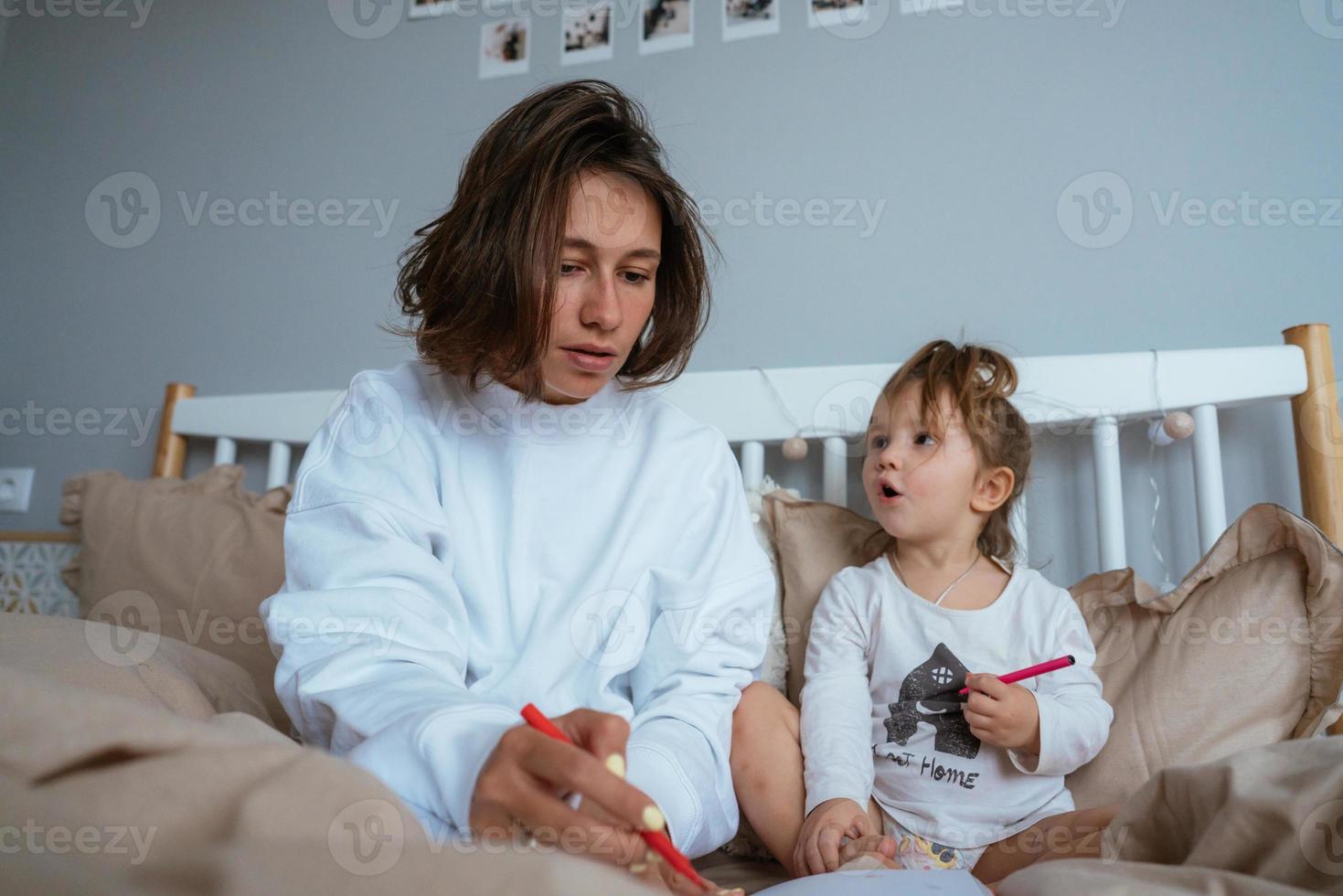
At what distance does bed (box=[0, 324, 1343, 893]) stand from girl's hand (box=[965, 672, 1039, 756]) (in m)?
0.10

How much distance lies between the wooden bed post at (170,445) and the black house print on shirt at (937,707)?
44.6 inches

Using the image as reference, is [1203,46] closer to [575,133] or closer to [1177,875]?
[575,133]

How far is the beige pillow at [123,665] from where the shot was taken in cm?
69

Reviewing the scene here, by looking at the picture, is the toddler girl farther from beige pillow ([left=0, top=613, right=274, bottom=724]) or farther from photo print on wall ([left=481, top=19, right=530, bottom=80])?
photo print on wall ([left=481, top=19, right=530, bottom=80])

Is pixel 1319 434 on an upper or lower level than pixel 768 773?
upper

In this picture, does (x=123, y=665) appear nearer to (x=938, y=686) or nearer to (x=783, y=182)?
(x=938, y=686)

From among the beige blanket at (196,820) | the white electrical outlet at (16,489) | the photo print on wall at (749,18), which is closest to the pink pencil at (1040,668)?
the beige blanket at (196,820)

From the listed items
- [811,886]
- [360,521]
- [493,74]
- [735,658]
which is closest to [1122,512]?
[735,658]

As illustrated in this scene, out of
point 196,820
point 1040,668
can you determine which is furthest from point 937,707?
point 196,820

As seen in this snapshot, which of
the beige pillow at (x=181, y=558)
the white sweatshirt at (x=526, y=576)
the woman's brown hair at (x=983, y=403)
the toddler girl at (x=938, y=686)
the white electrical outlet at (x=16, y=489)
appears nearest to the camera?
the white sweatshirt at (x=526, y=576)

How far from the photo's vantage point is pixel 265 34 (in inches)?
64.7

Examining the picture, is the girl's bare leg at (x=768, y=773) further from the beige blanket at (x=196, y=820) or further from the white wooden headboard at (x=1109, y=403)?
the beige blanket at (x=196, y=820)

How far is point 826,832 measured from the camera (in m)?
0.74

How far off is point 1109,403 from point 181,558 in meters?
1.14
